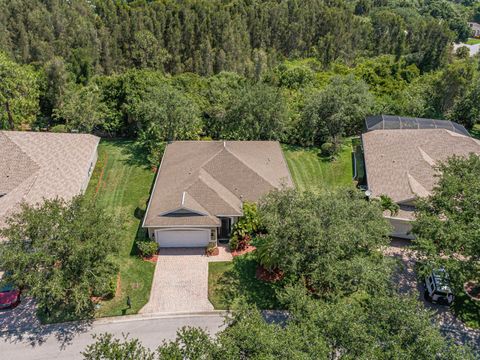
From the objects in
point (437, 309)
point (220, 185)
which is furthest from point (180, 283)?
point (437, 309)

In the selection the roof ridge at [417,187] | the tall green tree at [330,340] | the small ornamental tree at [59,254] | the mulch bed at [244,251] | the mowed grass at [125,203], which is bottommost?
the mulch bed at [244,251]

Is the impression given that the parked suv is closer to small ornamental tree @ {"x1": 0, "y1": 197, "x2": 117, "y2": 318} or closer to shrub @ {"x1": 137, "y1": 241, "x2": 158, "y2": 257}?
shrub @ {"x1": 137, "y1": 241, "x2": 158, "y2": 257}

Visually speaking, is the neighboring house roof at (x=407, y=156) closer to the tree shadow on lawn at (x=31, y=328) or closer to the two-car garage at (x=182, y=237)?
the two-car garage at (x=182, y=237)

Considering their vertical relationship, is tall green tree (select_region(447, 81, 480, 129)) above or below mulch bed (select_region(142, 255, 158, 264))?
above

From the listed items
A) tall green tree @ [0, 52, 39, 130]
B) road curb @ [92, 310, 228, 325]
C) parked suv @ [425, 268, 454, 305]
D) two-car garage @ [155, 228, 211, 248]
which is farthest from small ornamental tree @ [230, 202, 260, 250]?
tall green tree @ [0, 52, 39, 130]

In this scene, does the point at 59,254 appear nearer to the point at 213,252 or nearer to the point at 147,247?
the point at 147,247

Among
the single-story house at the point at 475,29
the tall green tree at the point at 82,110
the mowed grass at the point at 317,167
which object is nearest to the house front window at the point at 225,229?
the mowed grass at the point at 317,167
